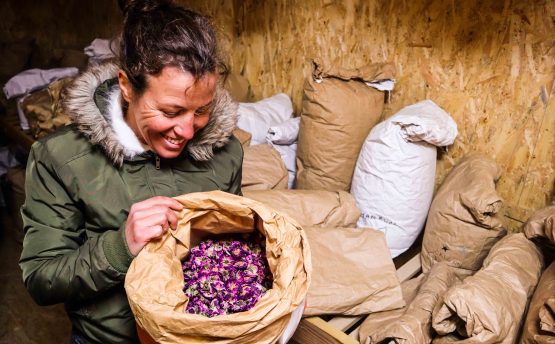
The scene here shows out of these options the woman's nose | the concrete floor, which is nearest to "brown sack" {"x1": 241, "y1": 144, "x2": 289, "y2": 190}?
the woman's nose

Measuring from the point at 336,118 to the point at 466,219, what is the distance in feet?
2.26

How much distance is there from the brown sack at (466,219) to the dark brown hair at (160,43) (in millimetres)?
1122

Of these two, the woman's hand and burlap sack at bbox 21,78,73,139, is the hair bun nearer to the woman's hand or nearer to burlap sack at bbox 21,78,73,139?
the woman's hand

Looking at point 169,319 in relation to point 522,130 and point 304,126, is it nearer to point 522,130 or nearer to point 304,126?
point 304,126

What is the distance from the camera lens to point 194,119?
1.05 metres

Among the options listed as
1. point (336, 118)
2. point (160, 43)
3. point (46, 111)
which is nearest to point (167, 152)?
point (160, 43)

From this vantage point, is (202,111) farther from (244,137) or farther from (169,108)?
(244,137)

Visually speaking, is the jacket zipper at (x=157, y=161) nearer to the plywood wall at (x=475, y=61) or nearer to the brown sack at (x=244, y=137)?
the brown sack at (x=244, y=137)

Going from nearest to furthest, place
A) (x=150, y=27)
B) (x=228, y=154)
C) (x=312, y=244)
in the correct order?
(x=150, y=27)
(x=228, y=154)
(x=312, y=244)

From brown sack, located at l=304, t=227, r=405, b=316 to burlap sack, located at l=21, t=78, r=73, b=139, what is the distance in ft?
5.51

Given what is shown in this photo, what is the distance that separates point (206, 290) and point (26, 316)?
1.98 metres

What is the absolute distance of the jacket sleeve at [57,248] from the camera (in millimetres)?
941

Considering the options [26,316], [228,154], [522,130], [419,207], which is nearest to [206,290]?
[228,154]

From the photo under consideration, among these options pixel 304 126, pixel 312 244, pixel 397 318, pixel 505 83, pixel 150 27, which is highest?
pixel 150 27
